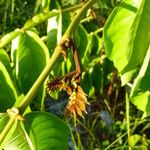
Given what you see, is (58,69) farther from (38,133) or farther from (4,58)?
(38,133)

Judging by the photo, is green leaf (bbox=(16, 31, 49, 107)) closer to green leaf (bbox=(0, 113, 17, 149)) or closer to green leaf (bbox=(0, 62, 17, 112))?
green leaf (bbox=(0, 62, 17, 112))

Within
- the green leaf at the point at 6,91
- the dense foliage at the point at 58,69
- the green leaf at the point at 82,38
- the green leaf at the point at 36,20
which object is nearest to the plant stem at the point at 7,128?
the dense foliage at the point at 58,69

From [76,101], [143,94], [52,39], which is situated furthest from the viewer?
[52,39]

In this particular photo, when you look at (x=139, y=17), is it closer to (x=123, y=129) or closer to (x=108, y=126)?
(x=123, y=129)

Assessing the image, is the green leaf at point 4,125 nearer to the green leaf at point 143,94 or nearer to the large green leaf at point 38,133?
the large green leaf at point 38,133

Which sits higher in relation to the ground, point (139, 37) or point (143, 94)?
point (139, 37)

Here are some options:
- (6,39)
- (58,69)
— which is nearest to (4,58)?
(6,39)
